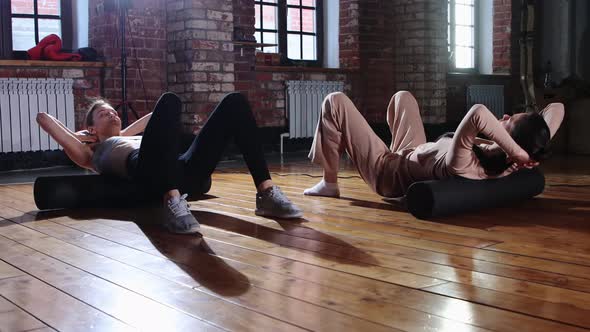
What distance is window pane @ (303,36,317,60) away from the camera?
7.39 metres

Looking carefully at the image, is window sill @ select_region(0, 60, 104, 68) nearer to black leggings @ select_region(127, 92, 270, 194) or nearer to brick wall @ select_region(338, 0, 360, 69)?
black leggings @ select_region(127, 92, 270, 194)

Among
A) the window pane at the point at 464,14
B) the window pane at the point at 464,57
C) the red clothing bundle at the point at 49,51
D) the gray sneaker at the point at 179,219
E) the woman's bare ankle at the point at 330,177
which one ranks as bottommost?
the gray sneaker at the point at 179,219

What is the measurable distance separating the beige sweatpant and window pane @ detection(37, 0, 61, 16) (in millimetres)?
3355

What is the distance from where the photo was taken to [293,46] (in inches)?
286

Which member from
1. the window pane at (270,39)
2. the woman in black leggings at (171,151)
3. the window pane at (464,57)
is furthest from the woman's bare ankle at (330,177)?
the window pane at (464,57)

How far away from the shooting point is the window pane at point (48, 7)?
5.70 m

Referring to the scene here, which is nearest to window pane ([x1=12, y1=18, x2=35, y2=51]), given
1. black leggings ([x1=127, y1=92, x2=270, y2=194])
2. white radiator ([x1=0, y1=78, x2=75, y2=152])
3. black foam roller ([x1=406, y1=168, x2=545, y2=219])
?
white radiator ([x1=0, y1=78, x2=75, y2=152])

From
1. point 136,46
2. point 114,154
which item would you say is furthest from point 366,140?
point 136,46

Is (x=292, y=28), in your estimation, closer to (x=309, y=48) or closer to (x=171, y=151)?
(x=309, y=48)

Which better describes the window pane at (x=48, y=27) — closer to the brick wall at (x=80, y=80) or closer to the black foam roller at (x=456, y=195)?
the brick wall at (x=80, y=80)

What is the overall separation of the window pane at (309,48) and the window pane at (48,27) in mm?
2650

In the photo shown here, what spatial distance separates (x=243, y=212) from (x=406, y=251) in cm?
108

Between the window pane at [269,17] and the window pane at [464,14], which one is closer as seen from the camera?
the window pane at [269,17]

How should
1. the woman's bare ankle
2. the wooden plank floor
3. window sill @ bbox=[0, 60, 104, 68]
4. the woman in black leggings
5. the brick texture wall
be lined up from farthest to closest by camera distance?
the brick texture wall → window sill @ bbox=[0, 60, 104, 68] → the woman's bare ankle → the woman in black leggings → the wooden plank floor
